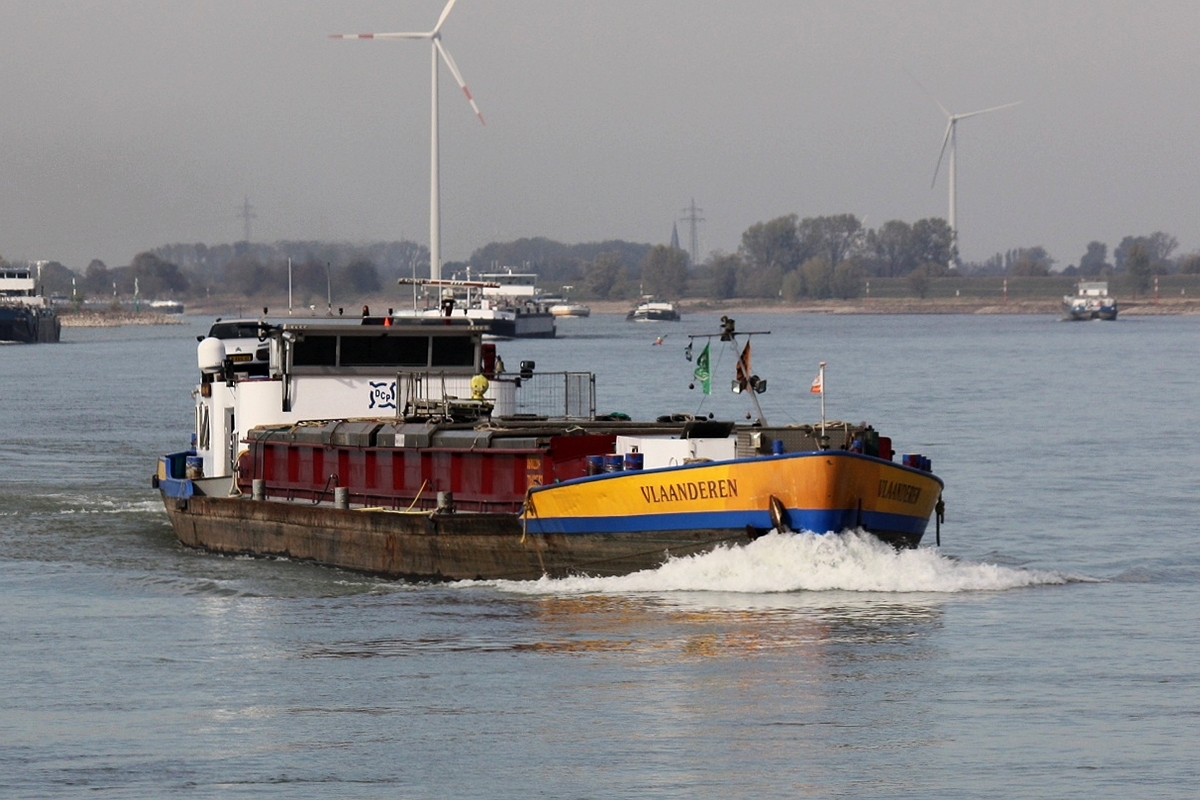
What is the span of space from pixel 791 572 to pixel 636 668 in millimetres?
5639

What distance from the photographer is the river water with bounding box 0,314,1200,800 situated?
894 inches

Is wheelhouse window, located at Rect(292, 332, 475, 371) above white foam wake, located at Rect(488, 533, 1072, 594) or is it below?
above

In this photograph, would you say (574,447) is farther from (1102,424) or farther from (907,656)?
(1102,424)

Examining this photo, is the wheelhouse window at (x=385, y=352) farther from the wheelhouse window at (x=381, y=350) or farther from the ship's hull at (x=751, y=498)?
the ship's hull at (x=751, y=498)

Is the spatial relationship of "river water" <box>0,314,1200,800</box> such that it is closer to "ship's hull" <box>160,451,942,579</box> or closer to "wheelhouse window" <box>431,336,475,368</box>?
"ship's hull" <box>160,451,942,579</box>

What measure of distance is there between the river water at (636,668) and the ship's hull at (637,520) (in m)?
0.46

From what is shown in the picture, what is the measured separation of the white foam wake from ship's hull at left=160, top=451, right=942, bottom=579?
21 cm

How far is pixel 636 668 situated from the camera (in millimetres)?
28500

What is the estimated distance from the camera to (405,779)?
22.4m

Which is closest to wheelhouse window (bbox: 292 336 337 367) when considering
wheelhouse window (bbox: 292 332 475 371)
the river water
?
wheelhouse window (bbox: 292 332 475 371)

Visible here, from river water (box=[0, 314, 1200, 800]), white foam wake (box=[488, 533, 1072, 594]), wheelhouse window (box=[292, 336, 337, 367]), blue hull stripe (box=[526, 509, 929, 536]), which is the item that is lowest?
river water (box=[0, 314, 1200, 800])

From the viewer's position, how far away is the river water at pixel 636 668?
22703 mm

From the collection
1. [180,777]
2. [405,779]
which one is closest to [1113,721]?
[405,779]

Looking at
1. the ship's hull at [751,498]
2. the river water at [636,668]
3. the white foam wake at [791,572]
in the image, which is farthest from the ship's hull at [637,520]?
the river water at [636,668]
